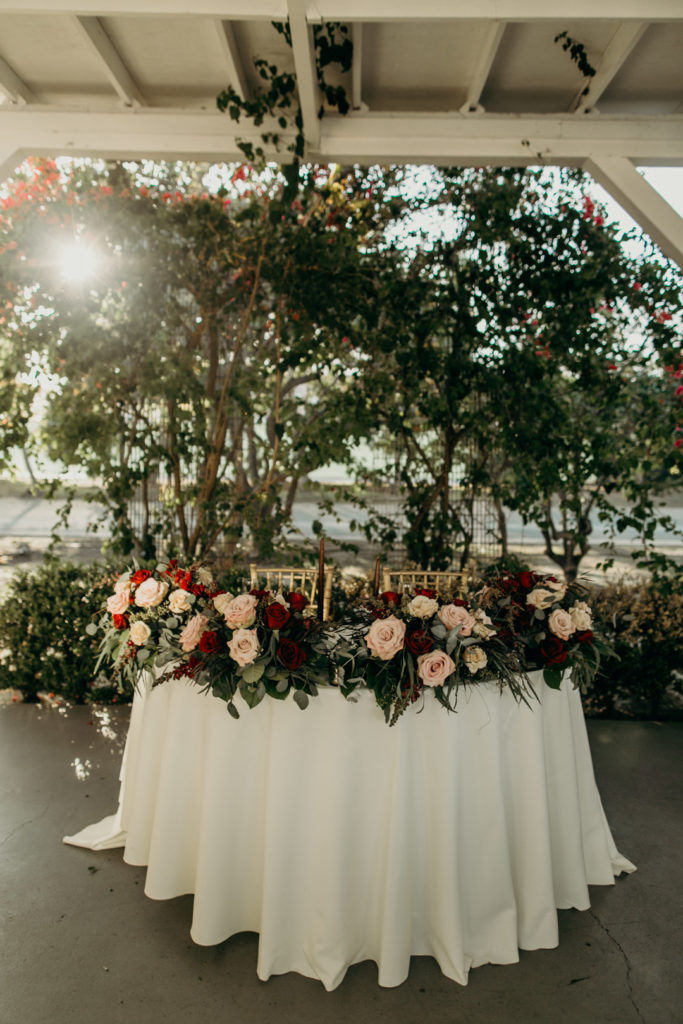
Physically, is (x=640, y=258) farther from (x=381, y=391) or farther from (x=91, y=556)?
(x=91, y=556)

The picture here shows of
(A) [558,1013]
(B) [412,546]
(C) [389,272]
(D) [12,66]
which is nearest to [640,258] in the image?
(C) [389,272]

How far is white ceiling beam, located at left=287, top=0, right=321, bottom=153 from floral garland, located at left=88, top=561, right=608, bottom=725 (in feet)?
7.06

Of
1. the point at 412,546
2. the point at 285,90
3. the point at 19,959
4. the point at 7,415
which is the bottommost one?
the point at 19,959

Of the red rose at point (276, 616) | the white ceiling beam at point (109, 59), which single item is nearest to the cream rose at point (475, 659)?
the red rose at point (276, 616)

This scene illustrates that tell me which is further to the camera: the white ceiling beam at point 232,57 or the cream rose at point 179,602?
the white ceiling beam at point 232,57

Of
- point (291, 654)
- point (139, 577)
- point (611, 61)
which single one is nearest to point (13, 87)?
point (139, 577)

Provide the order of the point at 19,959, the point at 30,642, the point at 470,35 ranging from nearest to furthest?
the point at 19,959, the point at 470,35, the point at 30,642

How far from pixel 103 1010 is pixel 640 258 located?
470cm

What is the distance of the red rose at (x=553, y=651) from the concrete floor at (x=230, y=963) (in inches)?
36.9

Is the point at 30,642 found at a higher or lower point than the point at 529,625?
lower

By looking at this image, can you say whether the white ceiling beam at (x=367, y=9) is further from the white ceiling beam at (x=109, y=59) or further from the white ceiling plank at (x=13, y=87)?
the white ceiling plank at (x=13, y=87)

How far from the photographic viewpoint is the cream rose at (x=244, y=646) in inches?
88.0

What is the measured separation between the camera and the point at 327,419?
4.68 meters

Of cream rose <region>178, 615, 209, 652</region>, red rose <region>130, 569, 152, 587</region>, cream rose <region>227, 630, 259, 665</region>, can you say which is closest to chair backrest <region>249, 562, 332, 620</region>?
red rose <region>130, 569, 152, 587</region>
